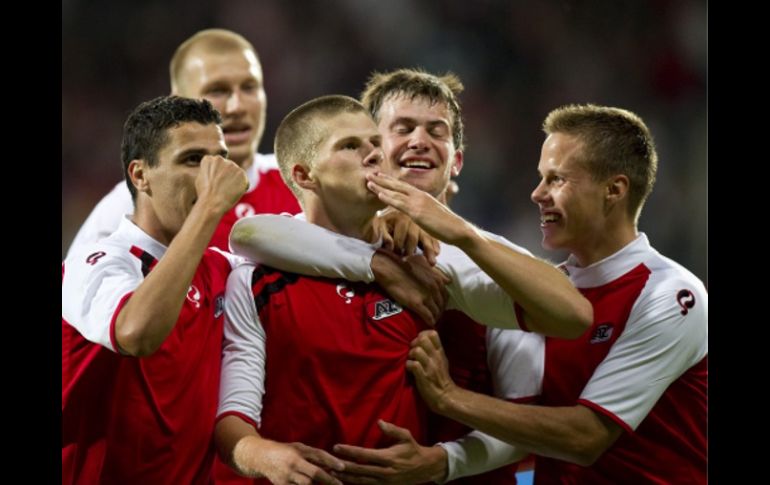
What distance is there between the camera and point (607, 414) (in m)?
2.47

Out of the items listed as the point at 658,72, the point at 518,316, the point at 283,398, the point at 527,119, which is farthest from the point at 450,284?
the point at 658,72

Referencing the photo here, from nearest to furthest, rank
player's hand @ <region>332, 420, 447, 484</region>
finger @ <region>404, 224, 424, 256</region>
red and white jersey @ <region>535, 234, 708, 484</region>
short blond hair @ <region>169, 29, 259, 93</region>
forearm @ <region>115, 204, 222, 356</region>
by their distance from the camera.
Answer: forearm @ <region>115, 204, 222, 356</region> → player's hand @ <region>332, 420, 447, 484</region> → finger @ <region>404, 224, 424, 256</region> → red and white jersey @ <region>535, 234, 708, 484</region> → short blond hair @ <region>169, 29, 259, 93</region>

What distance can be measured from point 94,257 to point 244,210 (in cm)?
185

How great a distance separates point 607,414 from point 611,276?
0.42m

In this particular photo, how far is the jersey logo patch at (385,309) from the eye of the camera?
7.64ft

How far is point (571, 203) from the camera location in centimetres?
274

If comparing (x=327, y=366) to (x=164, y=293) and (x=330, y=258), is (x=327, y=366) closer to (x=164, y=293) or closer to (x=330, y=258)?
(x=330, y=258)

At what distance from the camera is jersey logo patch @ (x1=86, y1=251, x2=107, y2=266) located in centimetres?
229

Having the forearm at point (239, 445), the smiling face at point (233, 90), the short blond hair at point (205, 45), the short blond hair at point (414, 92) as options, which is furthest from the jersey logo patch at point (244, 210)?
the forearm at point (239, 445)

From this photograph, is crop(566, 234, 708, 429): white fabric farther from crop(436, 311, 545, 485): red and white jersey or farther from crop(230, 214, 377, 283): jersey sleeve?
crop(230, 214, 377, 283): jersey sleeve

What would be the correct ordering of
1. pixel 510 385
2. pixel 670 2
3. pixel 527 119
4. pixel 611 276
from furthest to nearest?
pixel 527 119 < pixel 670 2 < pixel 611 276 < pixel 510 385

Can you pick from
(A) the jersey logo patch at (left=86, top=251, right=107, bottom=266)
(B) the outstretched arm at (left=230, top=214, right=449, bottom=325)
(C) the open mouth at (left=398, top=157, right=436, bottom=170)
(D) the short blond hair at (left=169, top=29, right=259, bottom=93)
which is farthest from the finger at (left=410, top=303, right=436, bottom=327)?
(D) the short blond hair at (left=169, top=29, right=259, bottom=93)

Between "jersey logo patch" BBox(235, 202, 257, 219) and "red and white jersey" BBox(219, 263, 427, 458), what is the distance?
1.79 metres

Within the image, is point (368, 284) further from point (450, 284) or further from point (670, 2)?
point (670, 2)
